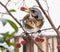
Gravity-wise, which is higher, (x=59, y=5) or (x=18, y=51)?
(x=59, y=5)

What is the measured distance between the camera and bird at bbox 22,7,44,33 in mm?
846

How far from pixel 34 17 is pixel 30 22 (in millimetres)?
36

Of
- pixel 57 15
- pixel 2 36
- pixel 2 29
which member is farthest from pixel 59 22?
pixel 2 36

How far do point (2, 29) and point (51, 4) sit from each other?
0.57 m

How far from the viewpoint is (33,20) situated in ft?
2.83

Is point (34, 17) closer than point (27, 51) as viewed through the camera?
Yes

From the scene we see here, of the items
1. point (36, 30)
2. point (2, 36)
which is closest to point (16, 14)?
point (36, 30)

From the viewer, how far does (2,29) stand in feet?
6.69

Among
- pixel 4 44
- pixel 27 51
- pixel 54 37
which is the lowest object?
pixel 4 44

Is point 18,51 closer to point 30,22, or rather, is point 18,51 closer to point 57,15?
point 57,15

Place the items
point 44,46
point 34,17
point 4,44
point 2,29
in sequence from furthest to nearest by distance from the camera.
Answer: point 44,46
point 2,29
point 34,17
point 4,44

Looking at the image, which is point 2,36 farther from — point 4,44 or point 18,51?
point 18,51

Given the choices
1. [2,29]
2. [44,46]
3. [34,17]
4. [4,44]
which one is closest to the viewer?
[4,44]

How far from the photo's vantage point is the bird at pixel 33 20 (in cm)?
85
